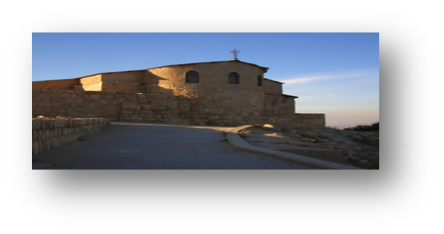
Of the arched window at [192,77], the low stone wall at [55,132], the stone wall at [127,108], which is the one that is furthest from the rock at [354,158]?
the arched window at [192,77]

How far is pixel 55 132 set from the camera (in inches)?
221

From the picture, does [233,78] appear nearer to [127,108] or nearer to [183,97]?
[183,97]

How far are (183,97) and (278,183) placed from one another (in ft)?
→ 37.9

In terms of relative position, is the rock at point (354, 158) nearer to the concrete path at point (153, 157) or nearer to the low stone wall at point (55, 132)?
the concrete path at point (153, 157)

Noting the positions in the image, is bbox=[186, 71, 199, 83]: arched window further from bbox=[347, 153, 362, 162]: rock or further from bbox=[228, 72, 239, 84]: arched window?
bbox=[347, 153, 362, 162]: rock

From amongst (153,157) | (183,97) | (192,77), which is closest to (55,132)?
(153,157)

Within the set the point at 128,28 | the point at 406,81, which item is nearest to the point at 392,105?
the point at 406,81

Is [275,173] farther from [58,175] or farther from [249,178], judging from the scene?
[58,175]

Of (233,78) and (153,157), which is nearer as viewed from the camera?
(153,157)

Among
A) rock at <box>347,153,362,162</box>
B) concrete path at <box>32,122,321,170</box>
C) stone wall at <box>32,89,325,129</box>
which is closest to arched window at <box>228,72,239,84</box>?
stone wall at <box>32,89,325,129</box>

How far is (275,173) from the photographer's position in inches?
167

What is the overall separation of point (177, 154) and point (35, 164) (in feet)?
7.61

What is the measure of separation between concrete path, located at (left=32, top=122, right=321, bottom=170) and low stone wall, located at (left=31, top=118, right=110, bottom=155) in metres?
0.13

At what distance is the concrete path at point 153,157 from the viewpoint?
4.52 m
